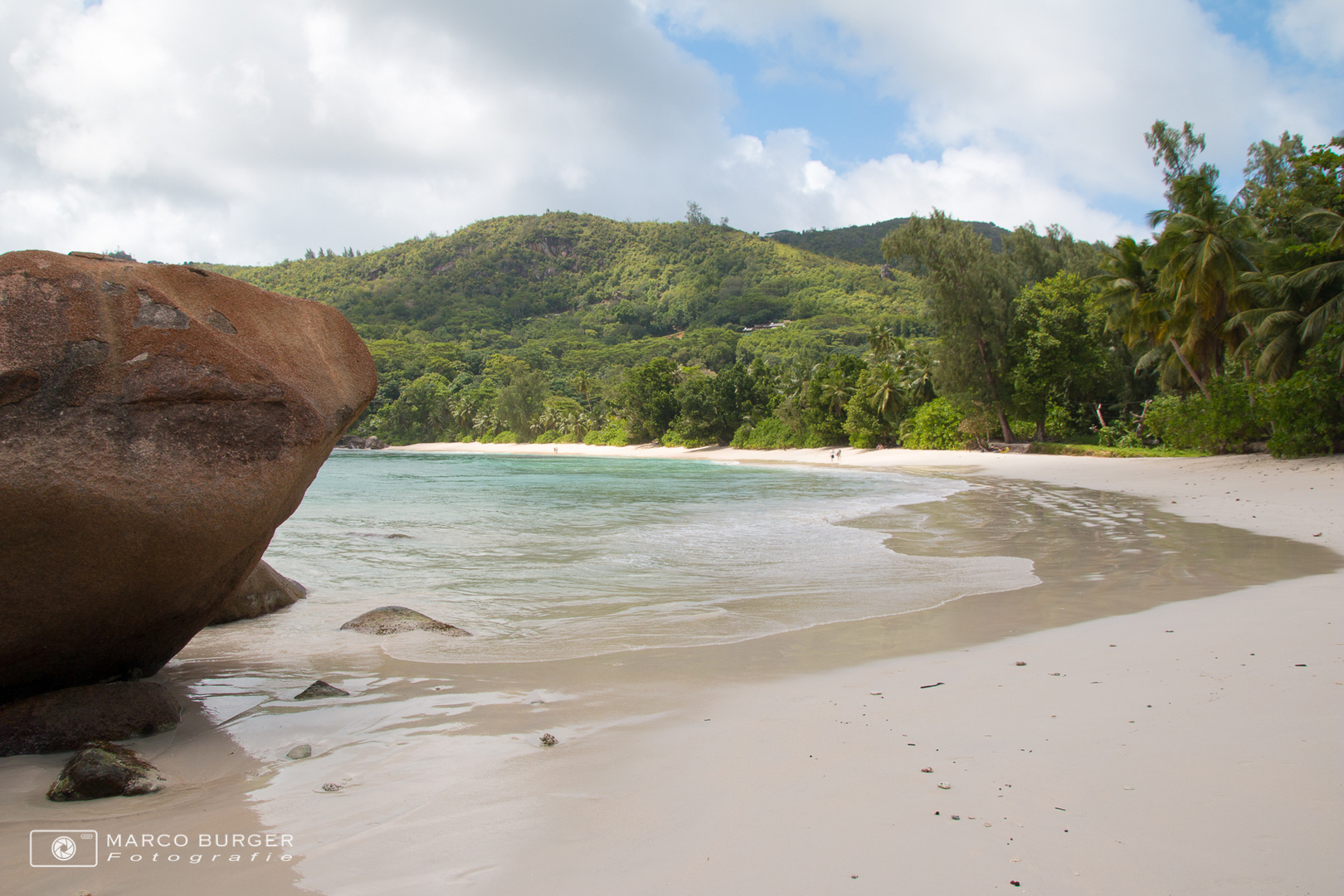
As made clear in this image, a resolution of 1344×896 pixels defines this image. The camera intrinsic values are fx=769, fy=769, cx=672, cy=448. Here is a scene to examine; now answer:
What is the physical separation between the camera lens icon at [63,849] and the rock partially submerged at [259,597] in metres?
4.57

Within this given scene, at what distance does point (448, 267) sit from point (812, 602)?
6316 inches

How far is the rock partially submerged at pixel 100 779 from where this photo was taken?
320 cm

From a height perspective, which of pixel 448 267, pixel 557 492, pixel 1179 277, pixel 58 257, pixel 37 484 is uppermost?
pixel 448 267

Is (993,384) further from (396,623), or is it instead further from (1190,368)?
(396,623)

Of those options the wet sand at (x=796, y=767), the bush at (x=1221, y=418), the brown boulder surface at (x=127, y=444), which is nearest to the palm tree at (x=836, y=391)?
the bush at (x=1221, y=418)

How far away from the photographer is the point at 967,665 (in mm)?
5074

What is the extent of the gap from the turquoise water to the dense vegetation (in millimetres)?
14267

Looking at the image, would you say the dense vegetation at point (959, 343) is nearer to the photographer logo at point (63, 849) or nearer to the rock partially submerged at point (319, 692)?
the rock partially submerged at point (319, 692)

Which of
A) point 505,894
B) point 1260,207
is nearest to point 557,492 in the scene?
point 505,894

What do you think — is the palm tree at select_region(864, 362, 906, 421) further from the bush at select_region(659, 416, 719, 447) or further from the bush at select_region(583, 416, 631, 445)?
the bush at select_region(583, 416, 631, 445)

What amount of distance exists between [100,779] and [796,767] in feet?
9.61

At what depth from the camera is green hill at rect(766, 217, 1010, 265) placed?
487ft

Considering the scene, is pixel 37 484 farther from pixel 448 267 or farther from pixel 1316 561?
pixel 448 267

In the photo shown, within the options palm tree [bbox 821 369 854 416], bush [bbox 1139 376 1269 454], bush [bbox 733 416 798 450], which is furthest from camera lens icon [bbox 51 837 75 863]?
bush [bbox 733 416 798 450]
